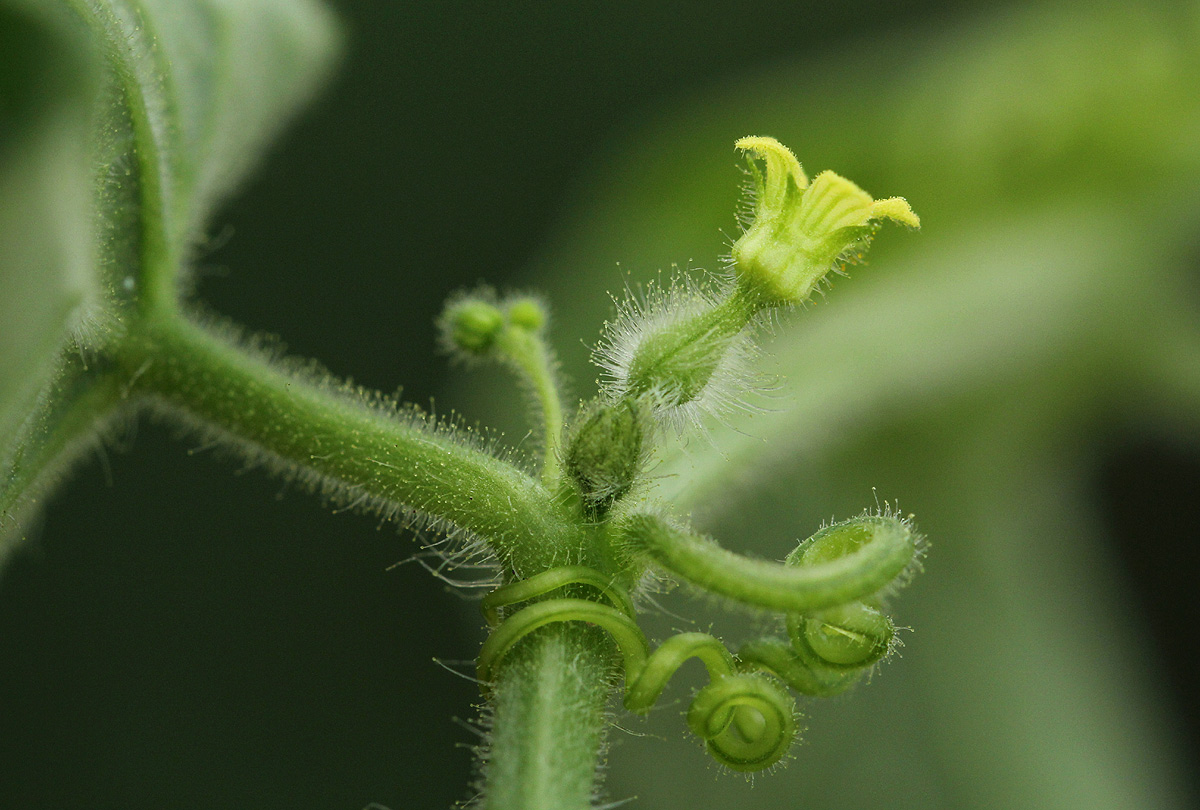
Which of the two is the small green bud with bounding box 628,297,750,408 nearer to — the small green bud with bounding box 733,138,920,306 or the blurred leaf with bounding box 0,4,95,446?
the small green bud with bounding box 733,138,920,306

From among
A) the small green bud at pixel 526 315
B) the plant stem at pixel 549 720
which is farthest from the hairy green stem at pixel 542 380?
the plant stem at pixel 549 720

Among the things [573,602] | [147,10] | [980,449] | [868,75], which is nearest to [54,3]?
[147,10]

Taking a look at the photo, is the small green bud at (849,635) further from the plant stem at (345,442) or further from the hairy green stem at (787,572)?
the plant stem at (345,442)

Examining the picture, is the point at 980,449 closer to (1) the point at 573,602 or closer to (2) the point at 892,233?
(2) the point at 892,233

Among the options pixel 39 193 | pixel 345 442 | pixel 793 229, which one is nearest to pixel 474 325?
pixel 345 442

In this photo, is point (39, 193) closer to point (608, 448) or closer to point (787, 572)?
point (608, 448)
